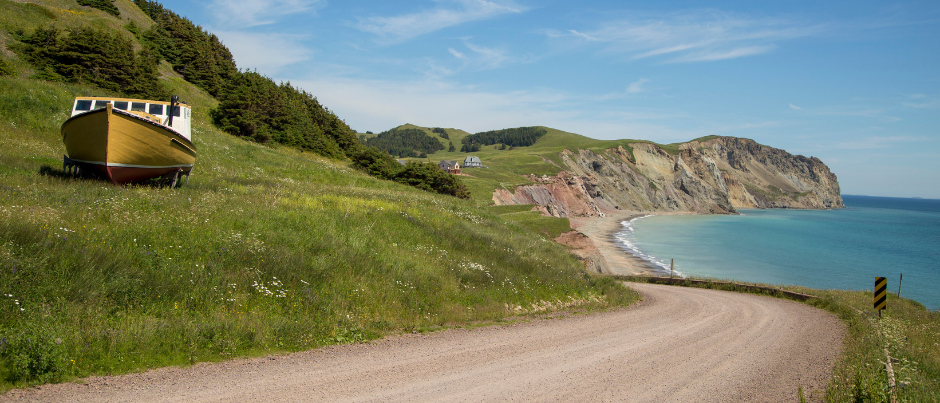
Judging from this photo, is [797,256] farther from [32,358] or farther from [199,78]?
[199,78]

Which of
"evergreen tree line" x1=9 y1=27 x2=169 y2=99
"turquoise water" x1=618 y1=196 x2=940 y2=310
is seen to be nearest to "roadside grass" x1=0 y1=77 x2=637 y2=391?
"evergreen tree line" x1=9 y1=27 x2=169 y2=99

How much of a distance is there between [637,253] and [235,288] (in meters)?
55.1

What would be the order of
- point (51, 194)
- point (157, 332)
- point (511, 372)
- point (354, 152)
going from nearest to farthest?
point (157, 332) → point (511, 372) → point (51, 194) → point (354, 152)

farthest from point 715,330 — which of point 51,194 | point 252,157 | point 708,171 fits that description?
point 708,171

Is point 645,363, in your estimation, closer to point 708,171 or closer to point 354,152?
point 354,152

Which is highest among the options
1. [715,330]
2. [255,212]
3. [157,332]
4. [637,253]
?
[255,212]

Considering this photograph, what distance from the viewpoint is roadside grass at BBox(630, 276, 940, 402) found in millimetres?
6883

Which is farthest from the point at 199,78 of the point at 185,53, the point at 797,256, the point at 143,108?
the point at 797,256

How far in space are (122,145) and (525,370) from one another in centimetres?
1403

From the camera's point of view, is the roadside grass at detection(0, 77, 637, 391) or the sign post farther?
the sign post

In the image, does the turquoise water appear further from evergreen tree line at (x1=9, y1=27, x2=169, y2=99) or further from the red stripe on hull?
evergreen tree line at (x1=9, y1=27, x2=169, y2=99)

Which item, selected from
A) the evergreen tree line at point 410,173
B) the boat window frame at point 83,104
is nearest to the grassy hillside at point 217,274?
the boat window frame at point 83,104

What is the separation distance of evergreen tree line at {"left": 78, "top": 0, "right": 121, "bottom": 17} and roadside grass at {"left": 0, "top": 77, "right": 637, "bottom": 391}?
4561 centimetres

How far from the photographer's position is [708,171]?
173m
